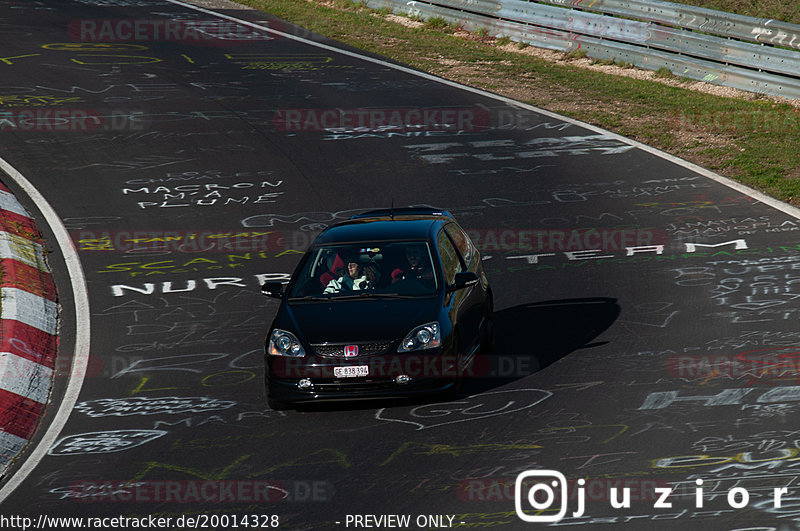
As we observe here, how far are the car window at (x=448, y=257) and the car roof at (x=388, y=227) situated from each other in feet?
0.40

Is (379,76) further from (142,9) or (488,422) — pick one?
(488,422)

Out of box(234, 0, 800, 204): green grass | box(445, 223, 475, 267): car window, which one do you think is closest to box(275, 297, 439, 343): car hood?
box(445, 223, 475, 267): car window

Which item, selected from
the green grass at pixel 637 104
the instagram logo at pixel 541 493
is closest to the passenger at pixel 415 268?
the instagram logo at pixel 541 493

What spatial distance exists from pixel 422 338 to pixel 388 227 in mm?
2000

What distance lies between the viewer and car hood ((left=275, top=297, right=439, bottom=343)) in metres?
9.98

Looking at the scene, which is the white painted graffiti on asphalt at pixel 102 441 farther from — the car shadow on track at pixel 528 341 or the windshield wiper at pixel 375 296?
the windshield wiper at pixel 375 296

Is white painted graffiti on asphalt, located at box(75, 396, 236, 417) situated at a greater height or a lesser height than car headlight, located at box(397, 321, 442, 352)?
lesser

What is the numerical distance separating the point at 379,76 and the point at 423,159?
610 centimetres

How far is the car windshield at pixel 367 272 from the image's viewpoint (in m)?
10.8

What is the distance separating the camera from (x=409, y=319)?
10133 millimetres

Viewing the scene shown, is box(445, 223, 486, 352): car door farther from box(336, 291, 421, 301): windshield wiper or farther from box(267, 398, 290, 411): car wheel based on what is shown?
box(267, 398, 290, 411): car wheel

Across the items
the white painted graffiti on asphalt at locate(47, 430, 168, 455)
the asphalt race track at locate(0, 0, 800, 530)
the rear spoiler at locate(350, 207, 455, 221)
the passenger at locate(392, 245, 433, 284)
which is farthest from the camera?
the rear spoiler at locate(350, 207, 455, 221)

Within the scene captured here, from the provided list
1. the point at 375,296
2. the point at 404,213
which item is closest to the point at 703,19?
the point at 404,213

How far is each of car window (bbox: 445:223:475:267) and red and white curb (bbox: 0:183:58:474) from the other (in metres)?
4.46
